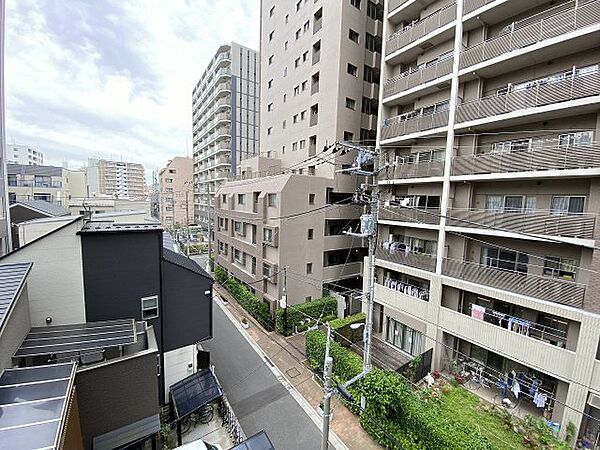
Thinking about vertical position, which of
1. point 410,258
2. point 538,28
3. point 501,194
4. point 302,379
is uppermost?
point 538,28

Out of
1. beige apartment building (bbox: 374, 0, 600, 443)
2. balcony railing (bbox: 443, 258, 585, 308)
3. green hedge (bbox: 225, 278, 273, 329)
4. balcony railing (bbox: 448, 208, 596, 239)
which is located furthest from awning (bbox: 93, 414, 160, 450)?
balcony railing (bbox: 443, 258, 585, 308)

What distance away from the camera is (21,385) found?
18.5 feet

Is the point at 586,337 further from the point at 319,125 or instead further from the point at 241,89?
the point at 241,89

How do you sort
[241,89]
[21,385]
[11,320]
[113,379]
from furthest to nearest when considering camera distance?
[241,89] → [113,379] → [11,320] → [21,385]

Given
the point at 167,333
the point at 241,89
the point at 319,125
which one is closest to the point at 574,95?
the point at 319,125

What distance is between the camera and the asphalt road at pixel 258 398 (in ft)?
34.5

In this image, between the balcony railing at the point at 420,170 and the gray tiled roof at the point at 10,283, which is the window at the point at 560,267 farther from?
the gray tiled roof at the point at 10,283

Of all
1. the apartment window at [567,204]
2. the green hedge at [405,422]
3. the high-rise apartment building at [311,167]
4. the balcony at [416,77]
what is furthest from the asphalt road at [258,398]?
the balcony at [416,77]

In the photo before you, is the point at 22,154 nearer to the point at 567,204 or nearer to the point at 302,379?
the point at 302,379

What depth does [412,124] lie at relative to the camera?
1570 cm

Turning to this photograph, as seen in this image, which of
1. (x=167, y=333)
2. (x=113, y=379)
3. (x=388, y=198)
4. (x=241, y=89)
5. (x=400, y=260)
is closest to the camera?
(x=113, y=379)

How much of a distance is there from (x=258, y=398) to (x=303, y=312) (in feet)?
22.9

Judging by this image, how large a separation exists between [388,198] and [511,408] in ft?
39.7

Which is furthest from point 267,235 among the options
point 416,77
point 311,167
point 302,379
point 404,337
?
point 416,77
